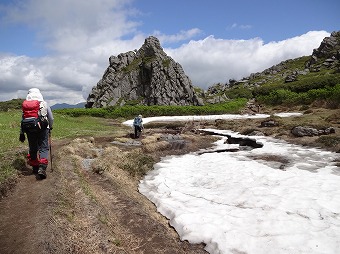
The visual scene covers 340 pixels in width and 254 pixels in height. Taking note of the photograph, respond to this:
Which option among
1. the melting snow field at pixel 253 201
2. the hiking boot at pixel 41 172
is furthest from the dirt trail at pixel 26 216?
the melting snow field at pixel 253 201

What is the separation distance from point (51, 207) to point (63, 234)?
1.56 meters

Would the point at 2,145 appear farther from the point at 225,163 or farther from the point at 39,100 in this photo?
the point at 225,163

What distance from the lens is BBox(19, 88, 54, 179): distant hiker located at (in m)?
10.3

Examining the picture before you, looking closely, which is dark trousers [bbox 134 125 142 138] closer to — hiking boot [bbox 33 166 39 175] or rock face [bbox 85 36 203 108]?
hiking boot [bbox 33 166 39 175]

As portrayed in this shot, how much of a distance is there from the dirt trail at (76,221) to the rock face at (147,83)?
88913 mm

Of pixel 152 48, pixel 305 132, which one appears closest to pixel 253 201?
pixel 305 132

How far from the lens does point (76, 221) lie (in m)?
Answer: 7.81

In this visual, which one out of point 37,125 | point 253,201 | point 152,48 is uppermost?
point 152,48

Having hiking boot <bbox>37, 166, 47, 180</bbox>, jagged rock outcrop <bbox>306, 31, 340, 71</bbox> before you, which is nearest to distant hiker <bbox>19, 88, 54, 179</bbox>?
hiking boot <bbox>37, 166, 47, 180</bbox>

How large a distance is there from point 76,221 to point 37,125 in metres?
4.18

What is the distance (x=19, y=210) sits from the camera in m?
8.24

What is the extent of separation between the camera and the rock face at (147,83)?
10112 cm

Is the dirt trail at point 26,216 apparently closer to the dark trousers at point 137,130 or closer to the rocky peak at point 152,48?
the dark trousers at point 137,130

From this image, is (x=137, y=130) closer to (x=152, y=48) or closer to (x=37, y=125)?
(x=37, y=125)
